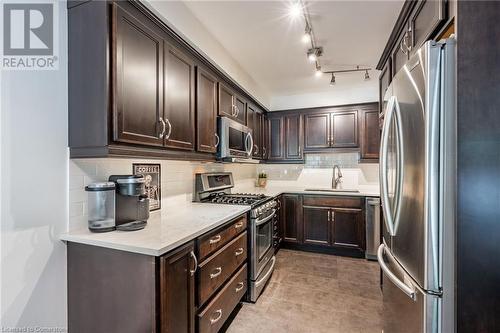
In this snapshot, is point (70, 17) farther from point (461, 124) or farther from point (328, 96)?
point (328, 96)

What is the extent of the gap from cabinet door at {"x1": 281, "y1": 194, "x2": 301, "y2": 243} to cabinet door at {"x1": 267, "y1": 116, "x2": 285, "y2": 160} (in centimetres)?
81

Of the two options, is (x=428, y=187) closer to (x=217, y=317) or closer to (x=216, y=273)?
(x=216, y=273)

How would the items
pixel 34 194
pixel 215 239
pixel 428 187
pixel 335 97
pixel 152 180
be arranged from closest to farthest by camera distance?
pixel 428 187 → pixel 34 194 → pixel 215 239 → pixel 152 180 → pixel 335 97

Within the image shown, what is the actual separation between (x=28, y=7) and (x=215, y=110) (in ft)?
4.54

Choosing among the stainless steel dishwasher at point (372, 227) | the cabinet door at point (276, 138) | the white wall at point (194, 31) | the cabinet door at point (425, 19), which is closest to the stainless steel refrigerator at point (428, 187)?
the cabinet door at point (425, 19)

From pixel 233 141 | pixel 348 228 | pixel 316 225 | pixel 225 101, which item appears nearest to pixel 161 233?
pixel 233 141

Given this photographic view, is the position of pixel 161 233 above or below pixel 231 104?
below

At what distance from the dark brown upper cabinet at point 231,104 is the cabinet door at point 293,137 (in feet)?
4.08

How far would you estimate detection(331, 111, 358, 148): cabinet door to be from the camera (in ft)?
12.2

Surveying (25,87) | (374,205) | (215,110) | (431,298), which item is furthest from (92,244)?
(374,205)

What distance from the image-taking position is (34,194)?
125 centimetres

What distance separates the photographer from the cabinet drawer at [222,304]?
60.0 inches

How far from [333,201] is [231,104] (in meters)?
2.02

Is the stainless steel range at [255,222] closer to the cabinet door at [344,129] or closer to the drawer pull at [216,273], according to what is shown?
the drawer pull at [216,273]
